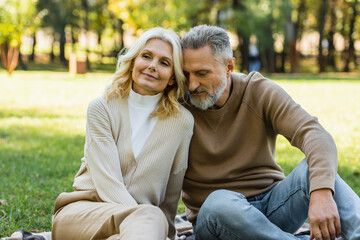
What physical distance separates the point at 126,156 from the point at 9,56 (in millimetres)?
18537

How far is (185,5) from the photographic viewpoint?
1040 inches

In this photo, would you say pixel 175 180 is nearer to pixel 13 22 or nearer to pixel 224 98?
pixel 224 98

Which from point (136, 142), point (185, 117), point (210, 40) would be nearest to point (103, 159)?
point (136, 142)

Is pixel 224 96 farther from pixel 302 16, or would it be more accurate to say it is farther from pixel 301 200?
pixel 302 16

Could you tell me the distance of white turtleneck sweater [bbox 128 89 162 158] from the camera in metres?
3.35

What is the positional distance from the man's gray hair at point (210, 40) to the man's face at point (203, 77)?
4 centimetres

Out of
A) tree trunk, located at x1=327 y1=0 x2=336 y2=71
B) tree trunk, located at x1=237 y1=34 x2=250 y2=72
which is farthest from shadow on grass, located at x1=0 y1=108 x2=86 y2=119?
tree trunk, located at x1=327 y1=0 x2=336 y2=71

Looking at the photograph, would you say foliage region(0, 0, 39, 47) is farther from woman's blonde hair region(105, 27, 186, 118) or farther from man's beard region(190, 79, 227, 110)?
man's beard region(190, 79, 227, 110)

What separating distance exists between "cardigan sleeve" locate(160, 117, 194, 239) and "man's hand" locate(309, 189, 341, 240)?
0.99 meters

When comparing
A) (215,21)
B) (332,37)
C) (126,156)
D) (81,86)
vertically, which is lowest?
(81,86)

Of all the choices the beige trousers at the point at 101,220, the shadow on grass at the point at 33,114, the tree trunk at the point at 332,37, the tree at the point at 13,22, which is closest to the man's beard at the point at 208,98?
the beige trousers at the point at 101,220

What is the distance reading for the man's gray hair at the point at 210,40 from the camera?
11.4ft

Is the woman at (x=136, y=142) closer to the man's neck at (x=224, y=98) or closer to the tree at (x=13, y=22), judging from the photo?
the man's neck at (x=224, y=98)

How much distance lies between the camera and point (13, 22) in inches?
754
